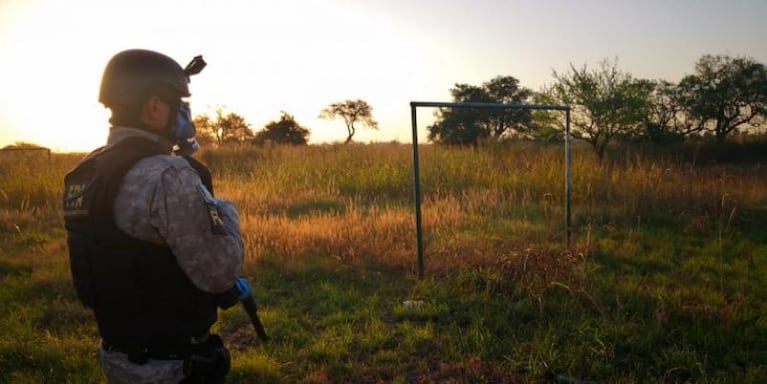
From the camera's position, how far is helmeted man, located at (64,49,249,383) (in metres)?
1.67

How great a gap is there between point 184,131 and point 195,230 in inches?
17.4

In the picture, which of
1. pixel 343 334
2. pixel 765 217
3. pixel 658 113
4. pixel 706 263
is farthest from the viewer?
pixel 658 113

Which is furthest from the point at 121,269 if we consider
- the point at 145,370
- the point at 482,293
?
the point at 482,293

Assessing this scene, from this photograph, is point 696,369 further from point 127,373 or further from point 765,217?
point 765,217

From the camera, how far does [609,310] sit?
4230 mm

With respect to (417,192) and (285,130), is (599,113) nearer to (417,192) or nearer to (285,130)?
(417,192)

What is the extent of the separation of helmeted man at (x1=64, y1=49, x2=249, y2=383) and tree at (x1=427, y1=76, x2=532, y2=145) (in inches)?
184

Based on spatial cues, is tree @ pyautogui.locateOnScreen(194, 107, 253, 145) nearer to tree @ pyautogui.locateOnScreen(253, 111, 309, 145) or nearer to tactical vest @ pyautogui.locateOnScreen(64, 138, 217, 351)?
tree @ pyautogui.locateOnScreen(253, 111, 309, 145)

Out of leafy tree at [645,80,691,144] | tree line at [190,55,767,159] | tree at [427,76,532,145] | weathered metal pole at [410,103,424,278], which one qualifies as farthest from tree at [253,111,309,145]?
weathered metal pole at [410,103,424,278]

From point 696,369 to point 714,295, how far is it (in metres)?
1.53

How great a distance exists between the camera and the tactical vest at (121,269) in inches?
66.3

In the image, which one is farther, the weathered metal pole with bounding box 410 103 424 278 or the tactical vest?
the weathered metal pole with bounding box 410 103 424 278

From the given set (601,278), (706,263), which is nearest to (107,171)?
(601,278)

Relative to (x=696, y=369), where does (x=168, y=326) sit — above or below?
above
